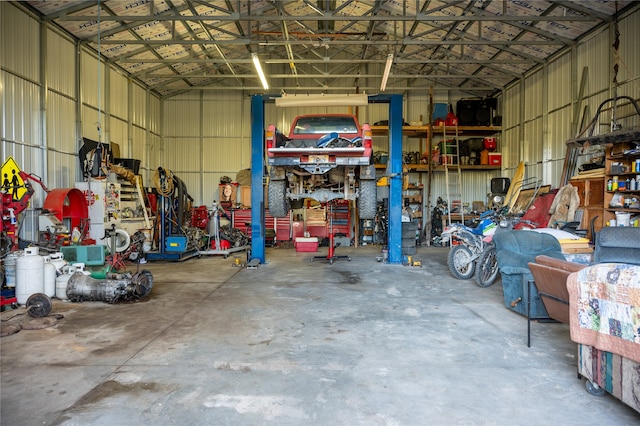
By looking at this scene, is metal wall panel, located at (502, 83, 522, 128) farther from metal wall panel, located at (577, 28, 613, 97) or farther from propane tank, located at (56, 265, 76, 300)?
propane tank, located at (56, 265, 76, 300)

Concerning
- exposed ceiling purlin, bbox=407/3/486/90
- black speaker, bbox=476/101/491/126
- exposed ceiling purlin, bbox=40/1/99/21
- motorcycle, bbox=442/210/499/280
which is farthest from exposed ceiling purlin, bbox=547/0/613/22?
exposed ceiling purlin, bbox=40/1/99/21

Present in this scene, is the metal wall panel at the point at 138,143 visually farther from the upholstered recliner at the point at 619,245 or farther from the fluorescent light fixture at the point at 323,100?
the upholstered recliner at the point at 619,245

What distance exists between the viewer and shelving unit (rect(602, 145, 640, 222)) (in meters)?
7.11

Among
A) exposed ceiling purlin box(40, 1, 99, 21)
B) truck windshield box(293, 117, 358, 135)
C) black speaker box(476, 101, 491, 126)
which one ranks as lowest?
truck windshield box(293, 117, 358, 135)

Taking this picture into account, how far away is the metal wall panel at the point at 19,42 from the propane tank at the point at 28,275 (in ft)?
15.0

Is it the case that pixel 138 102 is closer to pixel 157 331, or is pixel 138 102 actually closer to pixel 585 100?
pixel 157 331

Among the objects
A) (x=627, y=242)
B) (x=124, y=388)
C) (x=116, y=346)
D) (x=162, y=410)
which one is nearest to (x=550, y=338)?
(x=627, y=242)

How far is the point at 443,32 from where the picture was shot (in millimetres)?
11461

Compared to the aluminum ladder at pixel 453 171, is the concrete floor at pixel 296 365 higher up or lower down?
lower down

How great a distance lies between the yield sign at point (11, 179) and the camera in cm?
620

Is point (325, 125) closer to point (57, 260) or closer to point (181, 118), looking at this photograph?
point (57, 260)

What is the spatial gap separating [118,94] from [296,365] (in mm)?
11711

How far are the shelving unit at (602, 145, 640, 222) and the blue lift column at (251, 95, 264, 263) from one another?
22.7 ft

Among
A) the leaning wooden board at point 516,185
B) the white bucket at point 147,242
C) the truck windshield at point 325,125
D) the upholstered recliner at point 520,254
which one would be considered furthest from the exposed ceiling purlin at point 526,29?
the white bucket at point 147,242
